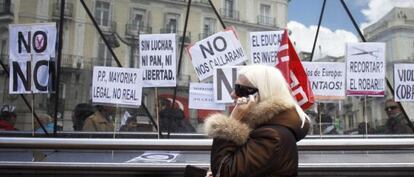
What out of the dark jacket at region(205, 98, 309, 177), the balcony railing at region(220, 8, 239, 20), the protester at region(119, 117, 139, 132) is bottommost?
the protester at region(119, 117, 139, 132)

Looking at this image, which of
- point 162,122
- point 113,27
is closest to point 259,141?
point 162,122

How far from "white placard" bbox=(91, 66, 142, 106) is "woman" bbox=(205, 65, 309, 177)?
14.2 feet

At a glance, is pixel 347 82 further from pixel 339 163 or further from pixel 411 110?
pixel 339 163

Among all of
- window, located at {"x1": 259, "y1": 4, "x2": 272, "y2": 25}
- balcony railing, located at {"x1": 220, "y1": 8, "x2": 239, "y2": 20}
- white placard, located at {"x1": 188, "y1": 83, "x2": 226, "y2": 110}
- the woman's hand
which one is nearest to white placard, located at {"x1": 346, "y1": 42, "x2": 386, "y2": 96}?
window, located at {"x1": 259, "y1": 4, "x2": 272, "y2": 25}

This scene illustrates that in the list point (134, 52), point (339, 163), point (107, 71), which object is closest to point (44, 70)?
point (107, 71)

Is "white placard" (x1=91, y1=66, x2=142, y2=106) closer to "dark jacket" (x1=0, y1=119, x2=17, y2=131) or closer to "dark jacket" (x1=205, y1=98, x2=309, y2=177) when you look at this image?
"dark jacket" (x1=0, y1=119, x2=17, y2=131)

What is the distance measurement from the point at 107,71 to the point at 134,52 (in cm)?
164

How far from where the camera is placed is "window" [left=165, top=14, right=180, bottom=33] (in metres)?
7.98

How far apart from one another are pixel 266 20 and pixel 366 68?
1736 millimetres

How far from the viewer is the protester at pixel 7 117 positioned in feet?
21.6

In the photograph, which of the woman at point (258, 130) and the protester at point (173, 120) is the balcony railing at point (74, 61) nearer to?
the protester at point (173, 120)

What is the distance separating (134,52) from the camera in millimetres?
8180

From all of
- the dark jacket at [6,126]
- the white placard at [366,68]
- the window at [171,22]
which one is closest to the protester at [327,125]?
the white placard at [366,68]

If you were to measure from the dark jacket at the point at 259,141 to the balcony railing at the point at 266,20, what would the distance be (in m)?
5.49
